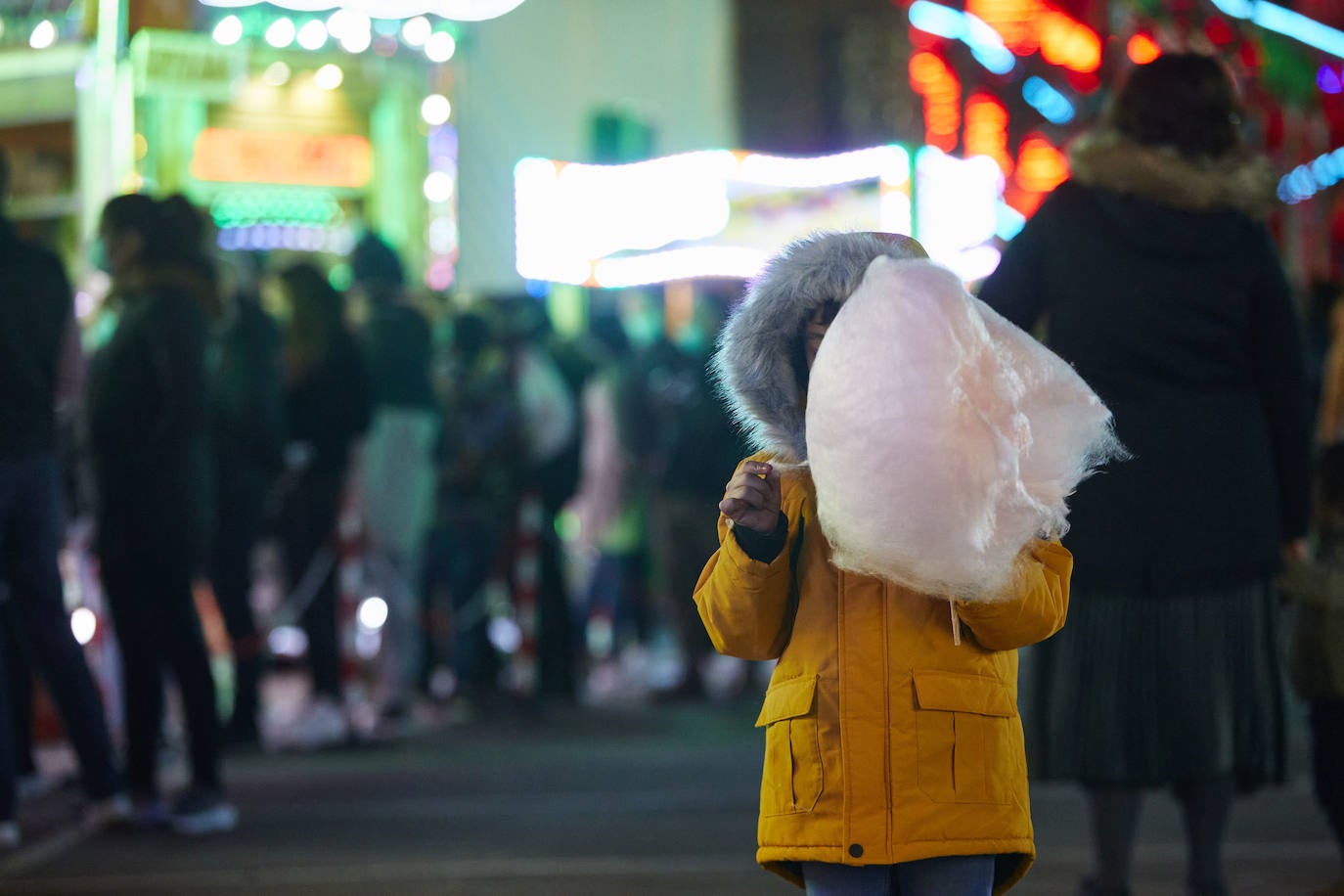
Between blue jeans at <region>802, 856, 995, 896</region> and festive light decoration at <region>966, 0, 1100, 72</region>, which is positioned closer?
blue jeans at <region>802, 856, 995, 896</region>

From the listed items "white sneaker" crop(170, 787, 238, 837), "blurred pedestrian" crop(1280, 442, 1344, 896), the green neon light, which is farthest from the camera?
the green neon light

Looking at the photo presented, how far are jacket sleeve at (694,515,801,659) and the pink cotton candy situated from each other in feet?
0.37

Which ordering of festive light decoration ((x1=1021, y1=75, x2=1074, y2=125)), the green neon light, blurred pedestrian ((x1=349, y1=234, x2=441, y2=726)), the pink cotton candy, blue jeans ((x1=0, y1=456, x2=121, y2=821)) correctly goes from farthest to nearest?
festive light decoration ((x1=1021, y1=75, x2=1074, y2=125)) → the green neon light → blurred pedestrian ((x1=349, y1=234, x2=441, y2=726)) → blue jeans ((x1=0, y1=456, x2=121, y2=821)) → the pink cotton candy

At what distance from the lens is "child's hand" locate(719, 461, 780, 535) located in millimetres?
2482

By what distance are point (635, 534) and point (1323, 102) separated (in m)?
10.3

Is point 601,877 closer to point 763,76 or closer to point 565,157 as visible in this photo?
point 565,157

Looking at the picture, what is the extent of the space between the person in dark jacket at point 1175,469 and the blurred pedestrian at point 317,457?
3.98m

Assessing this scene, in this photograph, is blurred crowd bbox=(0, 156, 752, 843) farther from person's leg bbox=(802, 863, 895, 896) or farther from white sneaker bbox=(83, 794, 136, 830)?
person's leg bbox=(802, 863, 895, 896)

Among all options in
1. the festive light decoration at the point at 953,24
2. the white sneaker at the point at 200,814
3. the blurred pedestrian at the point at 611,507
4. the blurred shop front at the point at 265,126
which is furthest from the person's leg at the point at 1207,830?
the festive light decoration at the point at 953,24

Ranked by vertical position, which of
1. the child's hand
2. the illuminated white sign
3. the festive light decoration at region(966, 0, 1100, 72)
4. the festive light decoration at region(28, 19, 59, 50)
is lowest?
the child's hand

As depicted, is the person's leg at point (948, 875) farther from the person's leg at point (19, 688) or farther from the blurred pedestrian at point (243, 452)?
the blurred pedestrian at point (243, 452)

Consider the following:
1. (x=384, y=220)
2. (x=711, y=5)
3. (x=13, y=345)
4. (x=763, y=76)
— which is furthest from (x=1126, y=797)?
(x=763, y=76)

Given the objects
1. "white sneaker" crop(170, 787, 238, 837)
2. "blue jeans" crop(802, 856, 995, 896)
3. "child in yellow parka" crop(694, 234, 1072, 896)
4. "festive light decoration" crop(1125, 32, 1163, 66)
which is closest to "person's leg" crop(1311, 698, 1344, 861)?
"child in yellow parka" crop(694, 234, 1072, 896)

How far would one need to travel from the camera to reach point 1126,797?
387 centimetres
